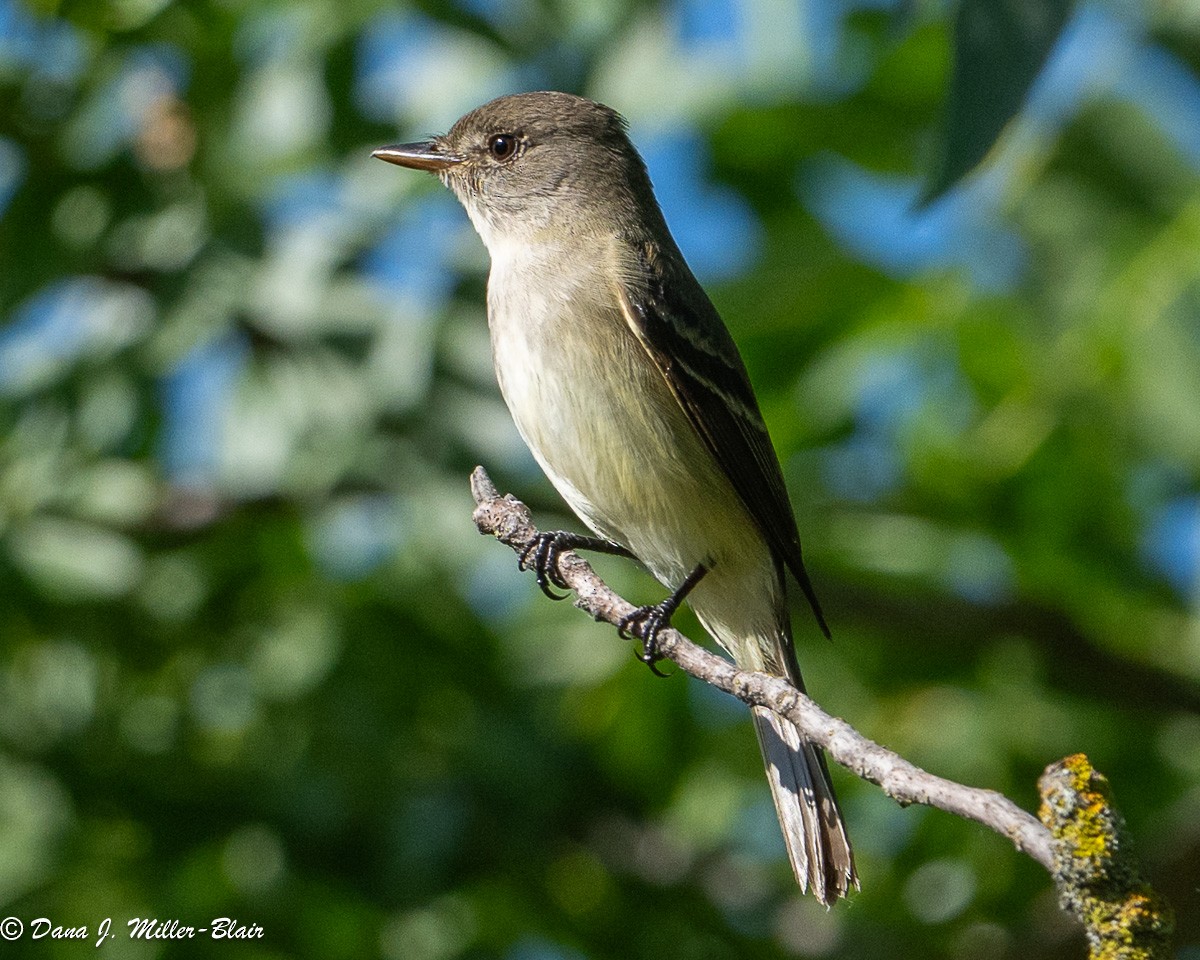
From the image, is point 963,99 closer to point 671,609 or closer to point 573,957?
point 671,609

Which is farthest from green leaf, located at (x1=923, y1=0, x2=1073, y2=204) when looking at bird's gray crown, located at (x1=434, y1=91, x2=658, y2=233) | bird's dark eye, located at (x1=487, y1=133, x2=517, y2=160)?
bird's dark eye, located at (x1=487, y1=133, x2=517, y2=160)

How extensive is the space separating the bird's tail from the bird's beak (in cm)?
237

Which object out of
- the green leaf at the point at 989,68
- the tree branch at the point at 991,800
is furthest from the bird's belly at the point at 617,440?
the green leaf at the point at 989,68

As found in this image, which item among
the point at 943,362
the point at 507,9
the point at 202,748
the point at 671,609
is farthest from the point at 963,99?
the point at 202,748

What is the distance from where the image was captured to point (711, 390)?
5039 millimetres

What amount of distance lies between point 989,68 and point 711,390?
6.48ft

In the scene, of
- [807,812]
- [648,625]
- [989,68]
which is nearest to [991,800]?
[989,68]

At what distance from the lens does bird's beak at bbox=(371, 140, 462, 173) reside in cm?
560

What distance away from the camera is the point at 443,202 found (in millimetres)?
6484

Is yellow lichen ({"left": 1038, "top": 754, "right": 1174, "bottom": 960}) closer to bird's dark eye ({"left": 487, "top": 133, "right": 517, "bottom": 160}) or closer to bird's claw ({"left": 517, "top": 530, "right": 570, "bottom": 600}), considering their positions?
bird's claw ({"left": 517, "top": 530, "right": 570, "bottom": 600})

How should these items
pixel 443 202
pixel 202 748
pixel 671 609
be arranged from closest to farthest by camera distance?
pixel 671 609, pixel 202 748, pixel 443 202

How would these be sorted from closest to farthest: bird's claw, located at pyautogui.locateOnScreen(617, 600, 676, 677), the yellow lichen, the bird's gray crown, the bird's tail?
the yellow lichen
bird's claw, located at pyautogui.locateOnScreen(617, 600, 676, 677)
the bird's tail
the bird's gray crown

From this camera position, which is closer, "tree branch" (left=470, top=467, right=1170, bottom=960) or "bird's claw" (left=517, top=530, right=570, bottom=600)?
"tree branch" (left=470, top=467, right=1170, bottom=960)

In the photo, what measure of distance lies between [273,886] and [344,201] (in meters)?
2.60
